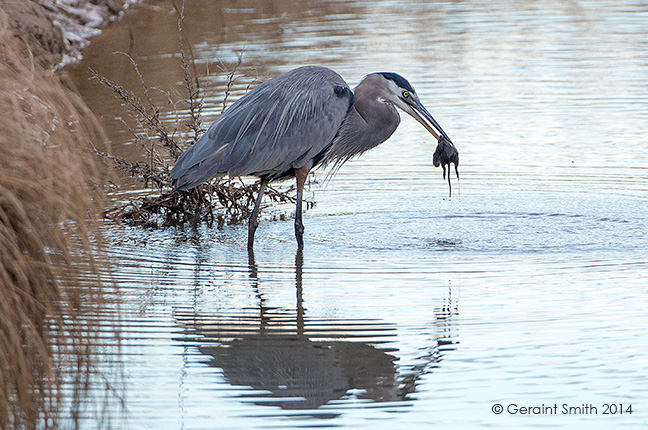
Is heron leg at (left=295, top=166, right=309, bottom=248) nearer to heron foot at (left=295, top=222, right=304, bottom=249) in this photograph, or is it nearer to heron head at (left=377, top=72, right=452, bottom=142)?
heron foot at (left=295, top=222, right=304, bottom=249)

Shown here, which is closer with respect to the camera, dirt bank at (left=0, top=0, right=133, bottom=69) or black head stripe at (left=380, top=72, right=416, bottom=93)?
black head stripe at (left=380, top=72, right=416, bottom=93)

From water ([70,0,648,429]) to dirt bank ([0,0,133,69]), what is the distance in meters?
1.35

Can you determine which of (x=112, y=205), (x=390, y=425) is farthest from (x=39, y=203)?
(x=112, y=205)

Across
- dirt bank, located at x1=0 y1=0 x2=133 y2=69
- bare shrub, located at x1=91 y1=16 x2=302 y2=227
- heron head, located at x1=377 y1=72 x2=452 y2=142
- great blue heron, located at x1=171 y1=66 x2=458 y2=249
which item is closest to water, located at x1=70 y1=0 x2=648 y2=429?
bare shrub, located at x1=91 y1=16 x2=302 y2=227

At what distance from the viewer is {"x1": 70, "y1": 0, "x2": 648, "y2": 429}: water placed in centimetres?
509

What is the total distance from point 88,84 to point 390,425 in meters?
10.4

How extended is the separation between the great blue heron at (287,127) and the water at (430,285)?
0.58 meters

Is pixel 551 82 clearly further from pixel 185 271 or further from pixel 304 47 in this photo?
pixel 185 271

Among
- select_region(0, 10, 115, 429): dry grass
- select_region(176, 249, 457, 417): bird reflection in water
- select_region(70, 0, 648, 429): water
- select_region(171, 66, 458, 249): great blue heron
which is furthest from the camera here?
select_region(171, 66, 458, 249): great blue heron

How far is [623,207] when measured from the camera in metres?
8.59

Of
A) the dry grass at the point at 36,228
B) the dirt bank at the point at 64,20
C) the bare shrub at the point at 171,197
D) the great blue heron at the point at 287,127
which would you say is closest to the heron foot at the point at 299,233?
the great blue heron at the point at 287,127

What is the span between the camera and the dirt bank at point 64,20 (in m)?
14.8

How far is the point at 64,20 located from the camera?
1777 cm

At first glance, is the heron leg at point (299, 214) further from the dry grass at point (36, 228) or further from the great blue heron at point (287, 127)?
the dry grass at point (36, 228)
